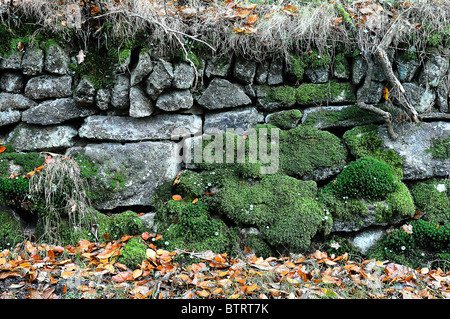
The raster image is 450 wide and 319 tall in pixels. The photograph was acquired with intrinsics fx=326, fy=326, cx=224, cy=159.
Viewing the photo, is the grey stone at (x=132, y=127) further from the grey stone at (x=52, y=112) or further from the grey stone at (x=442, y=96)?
the grey stone at (x=442, y=96)

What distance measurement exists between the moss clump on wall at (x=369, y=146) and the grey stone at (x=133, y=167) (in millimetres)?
1993

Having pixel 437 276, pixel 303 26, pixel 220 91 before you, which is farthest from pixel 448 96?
pixel 220 91

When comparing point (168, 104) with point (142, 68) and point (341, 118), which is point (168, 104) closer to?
point (142, 68)

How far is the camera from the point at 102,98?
3598 mm

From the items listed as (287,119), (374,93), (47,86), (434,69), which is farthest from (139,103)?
(434,69)

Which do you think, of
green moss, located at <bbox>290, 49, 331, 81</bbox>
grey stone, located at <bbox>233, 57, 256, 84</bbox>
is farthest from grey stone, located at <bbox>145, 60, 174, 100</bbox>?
green moss, located at <bbox>290, 49, 331, 81</bbox>

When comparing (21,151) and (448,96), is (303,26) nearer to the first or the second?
(448,96)

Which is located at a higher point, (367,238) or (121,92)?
(121,92)

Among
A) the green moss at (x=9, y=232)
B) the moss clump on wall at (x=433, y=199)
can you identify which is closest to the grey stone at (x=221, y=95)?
the moss clump on wall at (x=433, y=199)

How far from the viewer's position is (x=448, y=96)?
3.76 m

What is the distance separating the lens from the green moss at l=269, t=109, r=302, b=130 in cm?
377

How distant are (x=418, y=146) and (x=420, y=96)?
1.94 feet

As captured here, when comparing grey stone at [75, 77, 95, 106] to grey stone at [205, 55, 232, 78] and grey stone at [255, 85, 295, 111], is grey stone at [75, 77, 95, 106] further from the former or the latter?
grey stone at [255, 85, 295, 111]

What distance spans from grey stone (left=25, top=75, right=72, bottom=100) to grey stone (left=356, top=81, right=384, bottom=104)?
10.9 feet
